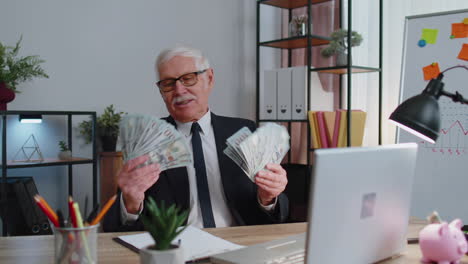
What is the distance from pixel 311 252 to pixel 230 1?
344cm

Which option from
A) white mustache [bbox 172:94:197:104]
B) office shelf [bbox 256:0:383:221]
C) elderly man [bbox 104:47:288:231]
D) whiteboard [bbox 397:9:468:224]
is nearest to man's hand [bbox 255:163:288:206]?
elderly man [bbox 104:47:288:231]

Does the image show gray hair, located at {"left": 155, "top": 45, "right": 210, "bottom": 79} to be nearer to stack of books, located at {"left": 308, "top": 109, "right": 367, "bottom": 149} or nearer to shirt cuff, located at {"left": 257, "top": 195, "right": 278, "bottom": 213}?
shirt cuff, located at {"left": 257, "top": 195, "right": 278, "bottom": 213}

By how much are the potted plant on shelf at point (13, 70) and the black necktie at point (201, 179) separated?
148cm

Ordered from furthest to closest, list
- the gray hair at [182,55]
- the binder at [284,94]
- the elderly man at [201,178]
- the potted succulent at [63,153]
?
the binder at [284,94]
the potted succulent at [63,153]
the gray hair at [182,55]
the elderly man at [201,178]

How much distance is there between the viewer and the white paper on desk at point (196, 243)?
1190 mm

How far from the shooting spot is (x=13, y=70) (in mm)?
2820

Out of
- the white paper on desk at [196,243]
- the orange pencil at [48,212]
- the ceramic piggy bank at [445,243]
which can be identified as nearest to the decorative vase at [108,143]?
the white paper on desk at [196,243]

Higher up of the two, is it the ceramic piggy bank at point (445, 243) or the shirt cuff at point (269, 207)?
the ceramic piggy bank at point (445, 243)

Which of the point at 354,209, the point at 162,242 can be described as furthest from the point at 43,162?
the point at 354,209

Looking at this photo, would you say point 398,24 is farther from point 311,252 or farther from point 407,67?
point 311,252

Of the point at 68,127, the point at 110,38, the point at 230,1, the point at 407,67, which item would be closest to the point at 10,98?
the point at 68,127

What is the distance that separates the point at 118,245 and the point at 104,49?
2358 millimetres

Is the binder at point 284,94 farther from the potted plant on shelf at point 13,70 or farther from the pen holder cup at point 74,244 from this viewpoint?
the pen holder cup at point 74,244

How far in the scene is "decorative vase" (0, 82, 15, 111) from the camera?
8.98 feet
